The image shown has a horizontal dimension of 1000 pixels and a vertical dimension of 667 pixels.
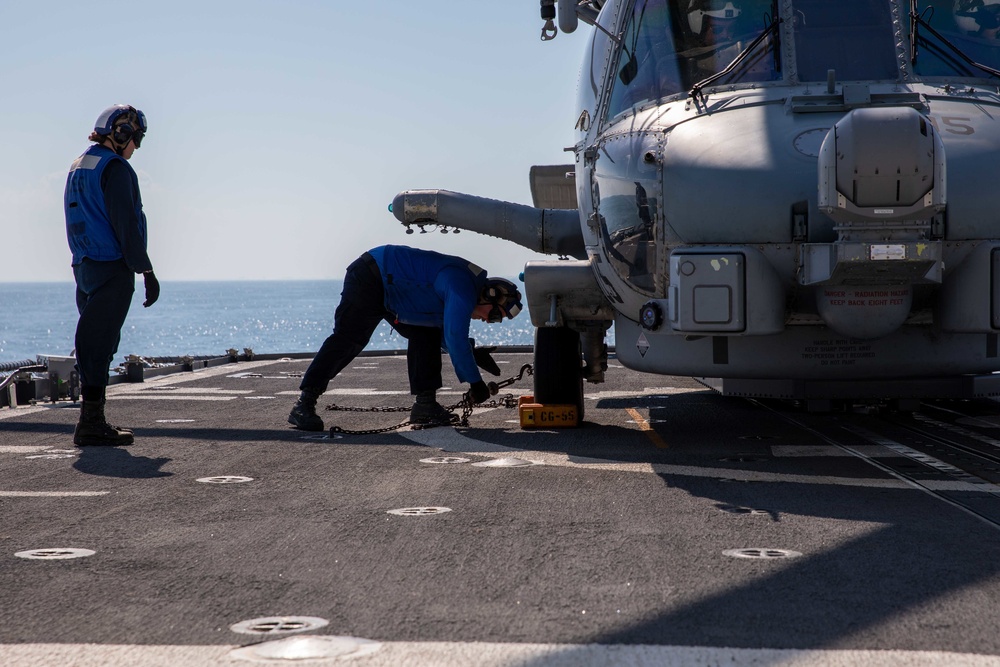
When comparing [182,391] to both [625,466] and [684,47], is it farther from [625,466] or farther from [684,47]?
[625,466]

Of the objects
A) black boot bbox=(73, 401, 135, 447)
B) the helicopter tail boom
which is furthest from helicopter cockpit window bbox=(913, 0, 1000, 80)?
black boot bbox=(73, 401, 135, 447)

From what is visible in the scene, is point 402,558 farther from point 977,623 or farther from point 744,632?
point 977,623

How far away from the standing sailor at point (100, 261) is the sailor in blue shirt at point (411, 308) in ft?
5.01

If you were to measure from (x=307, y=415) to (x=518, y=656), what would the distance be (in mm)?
5757

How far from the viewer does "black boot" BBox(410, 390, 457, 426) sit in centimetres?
848

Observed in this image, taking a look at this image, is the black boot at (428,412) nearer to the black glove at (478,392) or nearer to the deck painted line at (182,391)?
the black glove at (478,392)

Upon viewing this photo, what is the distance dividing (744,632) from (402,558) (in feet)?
4.21

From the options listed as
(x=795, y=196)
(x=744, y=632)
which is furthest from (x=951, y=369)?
(x=744, y=632)

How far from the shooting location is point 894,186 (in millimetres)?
5395

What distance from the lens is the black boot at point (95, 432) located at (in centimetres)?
704

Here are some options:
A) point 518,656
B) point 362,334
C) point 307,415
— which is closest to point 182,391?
point 362,334

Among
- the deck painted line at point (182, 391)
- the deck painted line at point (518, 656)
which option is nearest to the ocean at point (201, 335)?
the deck painted line at point (182, 391)

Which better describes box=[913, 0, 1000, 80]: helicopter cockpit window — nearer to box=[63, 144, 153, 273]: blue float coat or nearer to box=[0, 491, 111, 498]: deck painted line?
box=[63, 144, 153, 273]: blue float coat

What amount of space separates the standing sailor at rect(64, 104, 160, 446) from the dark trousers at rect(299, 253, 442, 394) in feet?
5.16
